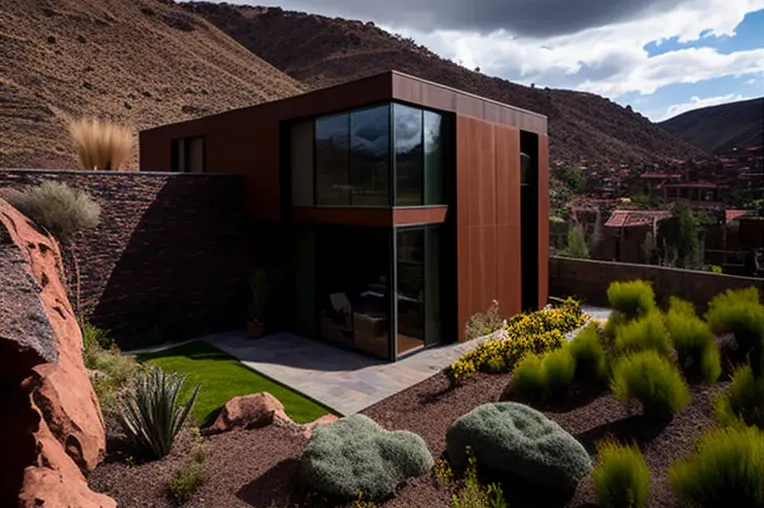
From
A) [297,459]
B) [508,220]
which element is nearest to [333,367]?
[297,459]

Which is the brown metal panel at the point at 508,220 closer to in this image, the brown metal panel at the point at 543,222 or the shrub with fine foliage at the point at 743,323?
the brown metal panel at the point at 543,222

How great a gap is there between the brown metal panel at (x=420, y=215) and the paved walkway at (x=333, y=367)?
228 centimetres

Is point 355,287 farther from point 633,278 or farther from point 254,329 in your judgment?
point 633,278

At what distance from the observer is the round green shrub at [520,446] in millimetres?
4012

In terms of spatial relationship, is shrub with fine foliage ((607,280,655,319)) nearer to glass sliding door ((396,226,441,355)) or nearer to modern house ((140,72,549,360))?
Result: modern house ((140,72,549,360))

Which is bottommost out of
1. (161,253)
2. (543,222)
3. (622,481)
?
(622,481)

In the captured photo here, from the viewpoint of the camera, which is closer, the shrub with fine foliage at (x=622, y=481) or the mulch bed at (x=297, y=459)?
the shrub with fine foliage at (x=622, y=481)

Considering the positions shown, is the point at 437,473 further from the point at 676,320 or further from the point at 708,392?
the point at 676,320

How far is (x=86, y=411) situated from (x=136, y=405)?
1.43 feet

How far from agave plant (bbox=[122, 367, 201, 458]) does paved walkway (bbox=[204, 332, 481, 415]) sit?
2323mm

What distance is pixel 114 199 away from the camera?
9.61 metres

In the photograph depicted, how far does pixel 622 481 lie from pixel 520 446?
80 centimetres

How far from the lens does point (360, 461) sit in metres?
4.14

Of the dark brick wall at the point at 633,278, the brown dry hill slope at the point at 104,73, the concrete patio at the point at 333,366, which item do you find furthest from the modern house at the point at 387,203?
the brown dry hill slope at the point at 104,73
